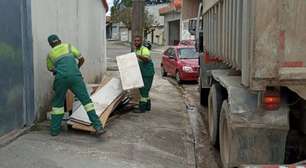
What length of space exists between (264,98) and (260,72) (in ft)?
1.37

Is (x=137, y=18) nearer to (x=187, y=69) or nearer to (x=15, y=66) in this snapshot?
(x=15, y=66)

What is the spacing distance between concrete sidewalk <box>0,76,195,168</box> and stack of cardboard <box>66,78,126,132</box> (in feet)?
0.60

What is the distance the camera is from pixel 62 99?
25.6 feet

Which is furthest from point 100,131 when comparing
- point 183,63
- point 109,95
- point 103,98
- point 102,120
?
point 183,63

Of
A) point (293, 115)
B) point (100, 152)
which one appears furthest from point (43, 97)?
point (293, 115)

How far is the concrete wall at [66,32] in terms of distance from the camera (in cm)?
853

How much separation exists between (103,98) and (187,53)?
1049 cm

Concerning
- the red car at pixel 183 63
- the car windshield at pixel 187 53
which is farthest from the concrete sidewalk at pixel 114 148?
the car windshield at pixel 187 53

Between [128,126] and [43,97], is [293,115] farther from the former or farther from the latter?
[43,97]

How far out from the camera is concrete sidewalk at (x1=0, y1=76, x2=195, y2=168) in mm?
6379

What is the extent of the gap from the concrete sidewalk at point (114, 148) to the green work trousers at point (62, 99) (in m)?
0.22

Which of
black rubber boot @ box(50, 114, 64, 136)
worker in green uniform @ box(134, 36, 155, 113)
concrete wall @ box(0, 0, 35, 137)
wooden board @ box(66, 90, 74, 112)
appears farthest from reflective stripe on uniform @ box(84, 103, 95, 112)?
worker in green uniform @ box(134, 36, 155, 113)

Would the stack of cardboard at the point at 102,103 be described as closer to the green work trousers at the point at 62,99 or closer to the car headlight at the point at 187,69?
the green work trousers at the point at 62,99

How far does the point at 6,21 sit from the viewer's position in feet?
23.5
